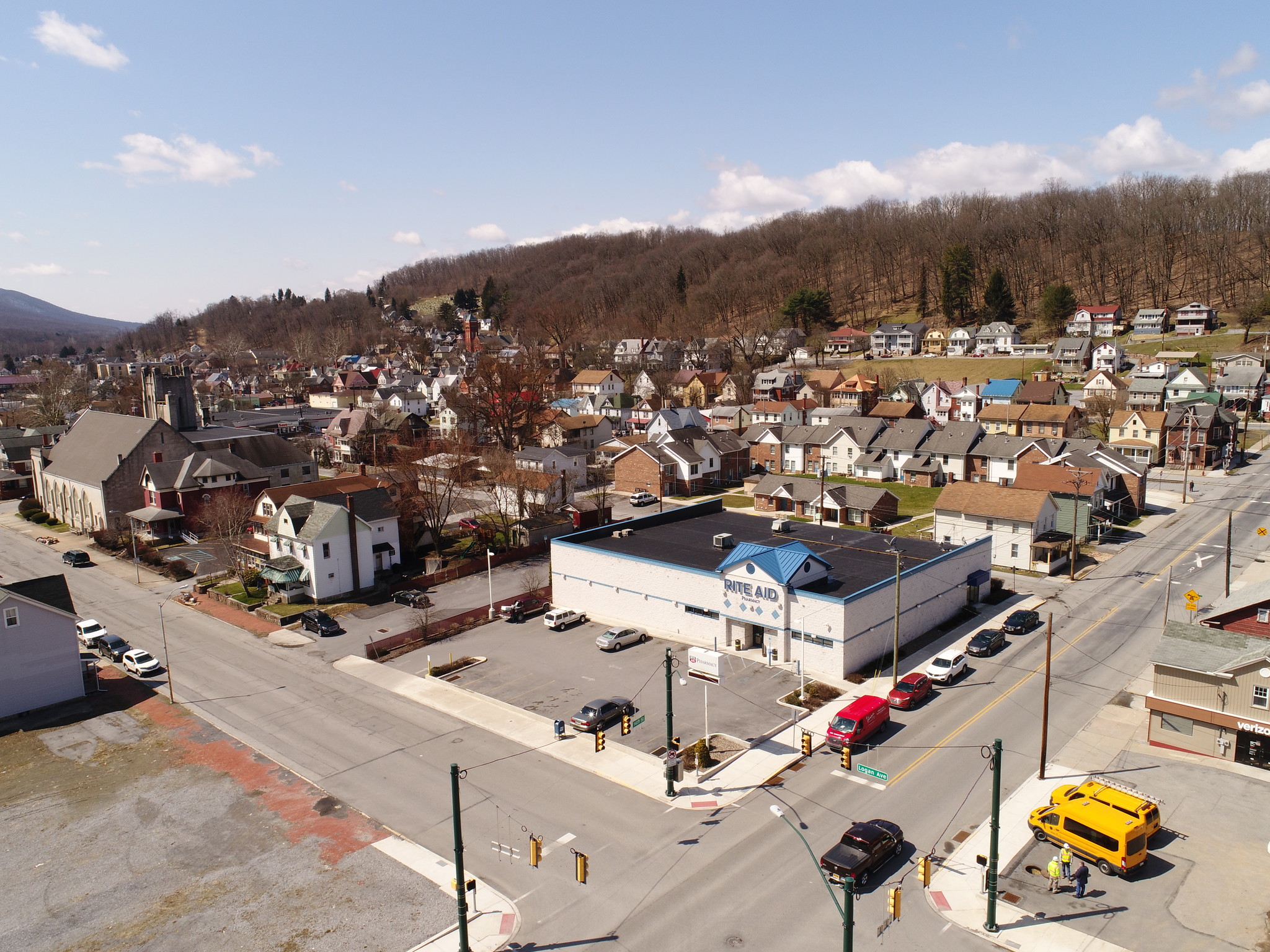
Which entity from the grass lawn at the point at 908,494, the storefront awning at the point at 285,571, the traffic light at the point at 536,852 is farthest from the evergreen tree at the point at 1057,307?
the traffic light at the point at 536,852

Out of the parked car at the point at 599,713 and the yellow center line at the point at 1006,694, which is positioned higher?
the parked car at the point at 599,713

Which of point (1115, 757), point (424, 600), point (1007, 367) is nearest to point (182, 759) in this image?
point (424, 600)

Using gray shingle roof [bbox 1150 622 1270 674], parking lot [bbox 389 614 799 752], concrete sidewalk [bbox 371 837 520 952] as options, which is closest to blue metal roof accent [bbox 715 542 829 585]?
parking lot [bbox 389 614 799 752]

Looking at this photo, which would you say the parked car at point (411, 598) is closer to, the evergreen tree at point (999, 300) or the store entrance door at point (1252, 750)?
the store entrance door at point (1252, 750)

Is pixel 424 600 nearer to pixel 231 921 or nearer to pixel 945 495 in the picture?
pixel 231 921

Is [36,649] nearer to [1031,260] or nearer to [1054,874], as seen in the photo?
[1054,874]

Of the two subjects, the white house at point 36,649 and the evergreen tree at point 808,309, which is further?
the evergreen tree at point 808,309
